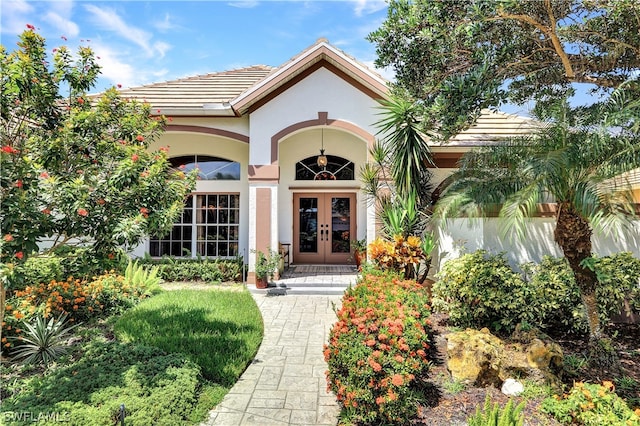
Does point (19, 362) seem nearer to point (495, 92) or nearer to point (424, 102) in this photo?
point (424, 102)

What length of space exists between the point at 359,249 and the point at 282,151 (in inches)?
192

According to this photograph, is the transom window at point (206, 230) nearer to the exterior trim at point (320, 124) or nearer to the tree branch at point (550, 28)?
the exterior trim at point (320, 124)

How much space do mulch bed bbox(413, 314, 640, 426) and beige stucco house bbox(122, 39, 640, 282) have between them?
2.84 m

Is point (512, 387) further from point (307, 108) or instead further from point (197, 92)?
point (197, 92)

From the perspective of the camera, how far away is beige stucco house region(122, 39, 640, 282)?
1036 centimetres

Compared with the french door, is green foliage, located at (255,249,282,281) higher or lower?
lower

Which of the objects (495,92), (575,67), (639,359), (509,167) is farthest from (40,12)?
(639,359)

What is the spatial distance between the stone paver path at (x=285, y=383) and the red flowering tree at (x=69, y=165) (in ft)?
8.80

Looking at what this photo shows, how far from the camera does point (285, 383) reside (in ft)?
16.2

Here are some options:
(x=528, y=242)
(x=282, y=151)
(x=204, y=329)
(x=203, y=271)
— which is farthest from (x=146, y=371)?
(x=282, y=151)

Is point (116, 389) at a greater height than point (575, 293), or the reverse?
point (575, 293)

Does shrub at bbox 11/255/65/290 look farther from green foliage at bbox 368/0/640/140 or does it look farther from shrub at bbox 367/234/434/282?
green foliage at bbox 368/0/640/140

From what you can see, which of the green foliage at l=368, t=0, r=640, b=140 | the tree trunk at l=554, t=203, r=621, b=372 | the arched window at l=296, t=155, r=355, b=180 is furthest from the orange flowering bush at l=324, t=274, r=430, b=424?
the arched window at l=296, t=155, r=355, b=180

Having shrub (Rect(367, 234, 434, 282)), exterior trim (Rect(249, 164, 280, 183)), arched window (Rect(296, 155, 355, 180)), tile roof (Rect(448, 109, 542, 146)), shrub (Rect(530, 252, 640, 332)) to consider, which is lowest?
shrub (Rect(530, 252, 640, 332))
